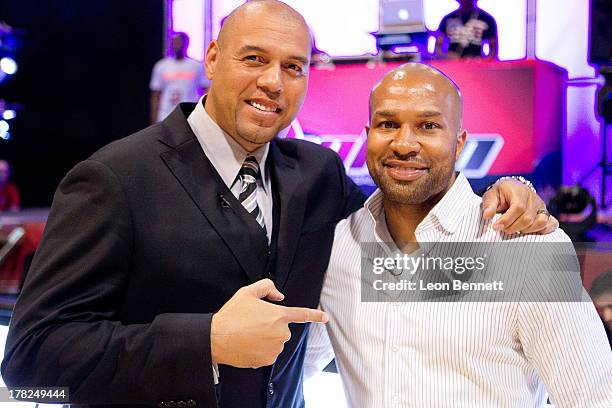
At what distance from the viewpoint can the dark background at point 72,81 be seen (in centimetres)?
833

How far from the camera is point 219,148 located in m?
1.59

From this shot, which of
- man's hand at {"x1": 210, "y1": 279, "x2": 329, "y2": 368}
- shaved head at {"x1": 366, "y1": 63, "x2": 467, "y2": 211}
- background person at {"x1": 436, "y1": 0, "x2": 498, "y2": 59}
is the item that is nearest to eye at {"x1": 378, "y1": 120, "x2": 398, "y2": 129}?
shaved head at {"x1": 366, "y1": 63, "x2": 467, "y2": 211}

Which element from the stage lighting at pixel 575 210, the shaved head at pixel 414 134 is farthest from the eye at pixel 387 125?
the stage lighting at pixel 575 210

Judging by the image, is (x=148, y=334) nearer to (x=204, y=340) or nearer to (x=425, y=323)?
(x=204, y=340)

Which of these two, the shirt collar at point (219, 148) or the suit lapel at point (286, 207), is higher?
the shirt collar at point (219, 148)

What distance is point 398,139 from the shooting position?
1616 millimetres

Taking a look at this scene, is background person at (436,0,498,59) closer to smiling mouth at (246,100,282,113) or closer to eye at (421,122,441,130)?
eye at (421,122,441,130)

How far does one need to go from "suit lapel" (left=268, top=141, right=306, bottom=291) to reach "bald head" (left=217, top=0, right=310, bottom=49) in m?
0.33

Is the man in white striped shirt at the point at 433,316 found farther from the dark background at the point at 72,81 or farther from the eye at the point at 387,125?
the dark background at the point at 72,81

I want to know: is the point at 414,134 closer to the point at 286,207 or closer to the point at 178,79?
the point at 286,207

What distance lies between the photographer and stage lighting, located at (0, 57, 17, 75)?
8.25 metres

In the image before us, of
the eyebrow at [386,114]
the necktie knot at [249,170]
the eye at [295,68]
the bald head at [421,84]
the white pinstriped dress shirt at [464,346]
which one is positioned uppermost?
the eye at [295,68]

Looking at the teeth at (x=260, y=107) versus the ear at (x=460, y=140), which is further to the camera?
the ear at (x=460, y=140)

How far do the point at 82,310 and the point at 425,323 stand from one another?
75 centimetres
